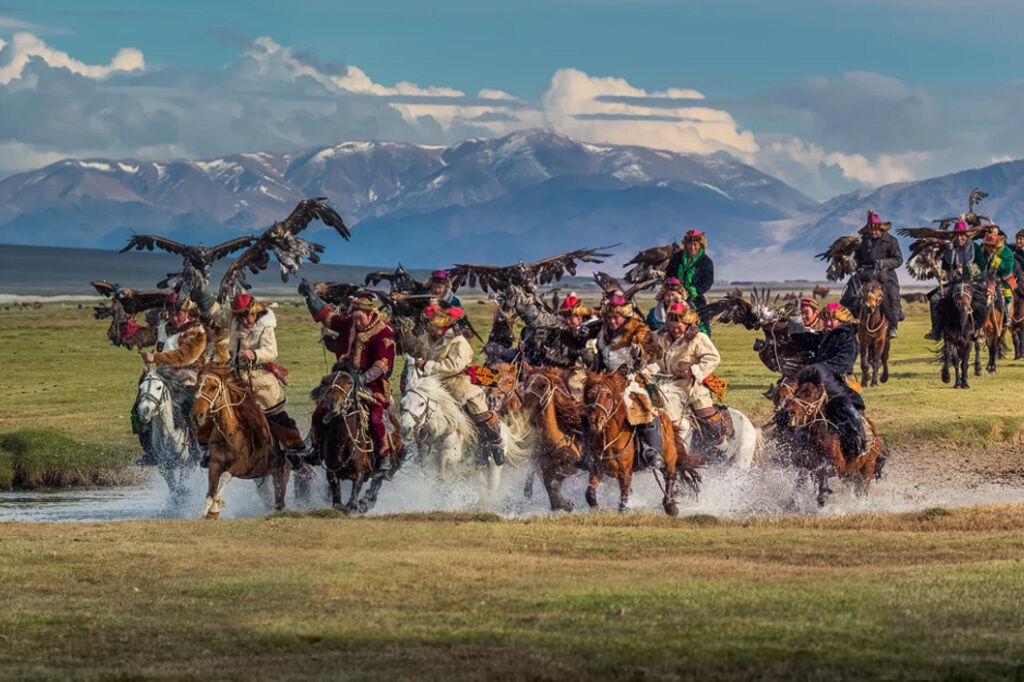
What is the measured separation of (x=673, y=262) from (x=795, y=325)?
5.49 m

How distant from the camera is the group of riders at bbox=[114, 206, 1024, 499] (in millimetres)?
20656

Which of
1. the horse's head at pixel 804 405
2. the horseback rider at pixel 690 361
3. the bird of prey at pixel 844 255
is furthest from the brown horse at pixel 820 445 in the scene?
the bird of prey at pixel 844 255

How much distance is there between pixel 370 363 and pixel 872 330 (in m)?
15.6

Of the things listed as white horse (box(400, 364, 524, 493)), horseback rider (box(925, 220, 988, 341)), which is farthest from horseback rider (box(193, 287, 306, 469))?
horseback rider (box(925, 220, 988, 341))

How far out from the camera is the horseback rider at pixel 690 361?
2144 cm

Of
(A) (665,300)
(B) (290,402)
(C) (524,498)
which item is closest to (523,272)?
(A) (665,300)

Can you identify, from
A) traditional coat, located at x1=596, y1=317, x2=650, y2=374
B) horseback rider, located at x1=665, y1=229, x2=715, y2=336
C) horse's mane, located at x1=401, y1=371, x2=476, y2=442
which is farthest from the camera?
horseback rider, located at x1=665, y1=229, x2=715, y2=336

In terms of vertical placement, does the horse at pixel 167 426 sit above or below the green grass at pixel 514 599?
above

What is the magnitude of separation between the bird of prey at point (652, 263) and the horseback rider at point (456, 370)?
567cm

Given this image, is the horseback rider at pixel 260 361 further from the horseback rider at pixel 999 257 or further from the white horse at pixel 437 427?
the horseback rider at pixel 999 257

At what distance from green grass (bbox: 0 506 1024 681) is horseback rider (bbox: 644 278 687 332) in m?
3.86

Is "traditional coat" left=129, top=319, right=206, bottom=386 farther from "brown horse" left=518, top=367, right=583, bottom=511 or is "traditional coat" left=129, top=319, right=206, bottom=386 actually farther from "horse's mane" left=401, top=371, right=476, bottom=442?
"brown horse" left=518, top=367, right=583, bottom=511

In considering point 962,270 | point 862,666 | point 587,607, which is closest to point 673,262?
point 962,270

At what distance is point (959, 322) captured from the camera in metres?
34.5
